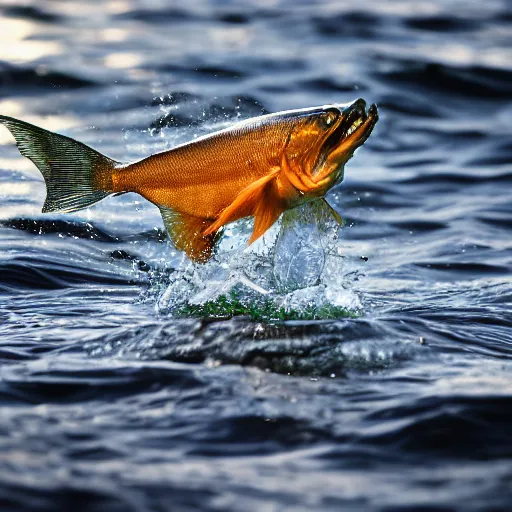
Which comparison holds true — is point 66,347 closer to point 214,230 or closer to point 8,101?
Result: point 214,230

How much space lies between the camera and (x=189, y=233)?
183 inches

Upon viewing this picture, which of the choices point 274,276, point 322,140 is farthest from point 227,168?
point 274,276

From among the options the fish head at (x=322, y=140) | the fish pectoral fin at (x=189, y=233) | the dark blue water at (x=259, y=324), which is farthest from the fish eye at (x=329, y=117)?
the dark blue water at (x=259, y=324)

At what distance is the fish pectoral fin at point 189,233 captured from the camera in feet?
15.1

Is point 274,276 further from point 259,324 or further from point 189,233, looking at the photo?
point 189,233

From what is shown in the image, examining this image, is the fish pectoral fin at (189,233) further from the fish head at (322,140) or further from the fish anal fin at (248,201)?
the fish head at (322,140)

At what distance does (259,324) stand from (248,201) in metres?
0.67

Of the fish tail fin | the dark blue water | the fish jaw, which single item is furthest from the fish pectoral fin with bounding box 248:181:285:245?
the fish tail fin

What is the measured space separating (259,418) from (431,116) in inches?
313

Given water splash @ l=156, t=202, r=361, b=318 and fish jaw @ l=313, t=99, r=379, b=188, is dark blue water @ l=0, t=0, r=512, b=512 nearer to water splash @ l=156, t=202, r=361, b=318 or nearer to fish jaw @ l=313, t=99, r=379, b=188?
water splash @ l=156, t=202, r=361, b=318

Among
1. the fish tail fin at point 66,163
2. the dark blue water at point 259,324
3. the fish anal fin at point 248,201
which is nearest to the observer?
the dark blue water at point 259,324

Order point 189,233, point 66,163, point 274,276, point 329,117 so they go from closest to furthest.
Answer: point 329,117
point 66,163
point 189,233
point 274,276

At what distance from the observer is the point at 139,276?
245 inches

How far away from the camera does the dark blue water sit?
132 inches
